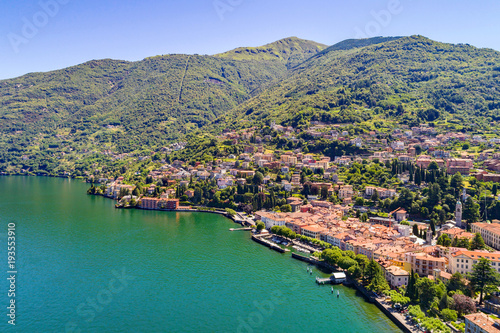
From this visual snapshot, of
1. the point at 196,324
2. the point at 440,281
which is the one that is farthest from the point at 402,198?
the point at 196,324

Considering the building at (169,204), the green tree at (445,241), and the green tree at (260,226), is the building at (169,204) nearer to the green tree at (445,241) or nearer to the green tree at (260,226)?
the green tree at (260,226)

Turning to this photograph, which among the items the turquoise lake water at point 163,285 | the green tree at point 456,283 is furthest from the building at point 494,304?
the turquoise lake water at point 163,285

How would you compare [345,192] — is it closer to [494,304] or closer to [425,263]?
[425,263]

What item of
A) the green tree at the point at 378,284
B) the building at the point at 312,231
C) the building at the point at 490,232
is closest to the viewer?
the green tree at the point at 378,284

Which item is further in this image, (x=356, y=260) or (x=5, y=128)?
(x=5, y=128)

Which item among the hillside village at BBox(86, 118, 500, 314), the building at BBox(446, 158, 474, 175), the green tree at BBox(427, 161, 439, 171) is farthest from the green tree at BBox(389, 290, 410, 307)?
the building at BBox(446, 158, 474, 175)

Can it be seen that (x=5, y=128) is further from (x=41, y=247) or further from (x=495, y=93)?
(x=495, y=93)
